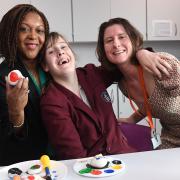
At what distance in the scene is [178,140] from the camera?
1372 mm

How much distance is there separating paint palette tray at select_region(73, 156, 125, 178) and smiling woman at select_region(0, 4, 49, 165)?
1.22 ft

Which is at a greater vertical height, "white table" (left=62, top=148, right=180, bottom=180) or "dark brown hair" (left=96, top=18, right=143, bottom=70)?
"dark brown hair" (left=96, top=18, right=143, bottom=70)

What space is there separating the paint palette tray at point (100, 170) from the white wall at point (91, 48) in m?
2.51

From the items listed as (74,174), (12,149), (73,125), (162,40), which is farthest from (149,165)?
(162,40)

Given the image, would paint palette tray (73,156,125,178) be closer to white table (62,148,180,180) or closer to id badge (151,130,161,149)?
white table (62,148,180,180)

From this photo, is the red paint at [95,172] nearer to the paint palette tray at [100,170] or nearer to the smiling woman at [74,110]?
the paint palette tray at [100,170]

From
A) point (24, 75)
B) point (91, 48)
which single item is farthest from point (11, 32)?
point (91, 48)

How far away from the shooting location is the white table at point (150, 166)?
876 mm

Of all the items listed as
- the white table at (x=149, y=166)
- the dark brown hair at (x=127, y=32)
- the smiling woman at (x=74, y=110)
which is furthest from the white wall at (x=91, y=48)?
the white table at (x=149, y=166)

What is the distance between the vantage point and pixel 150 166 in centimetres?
94

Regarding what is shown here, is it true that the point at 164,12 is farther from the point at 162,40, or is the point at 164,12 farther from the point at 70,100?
the point at 70,100

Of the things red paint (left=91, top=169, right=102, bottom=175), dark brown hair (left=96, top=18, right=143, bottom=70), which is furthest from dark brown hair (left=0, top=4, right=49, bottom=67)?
red paint (left=91, top=169, right=102, bottom=175)

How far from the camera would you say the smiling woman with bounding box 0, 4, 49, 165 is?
1263 mm

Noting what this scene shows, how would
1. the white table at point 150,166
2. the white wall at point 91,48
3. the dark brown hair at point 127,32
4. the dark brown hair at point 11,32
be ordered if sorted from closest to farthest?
1. the white table at point 150,166
2. the dark brown hair at point 11,32
3. the dark brown hair at point 127,32
4. the white wall at point 91,48
